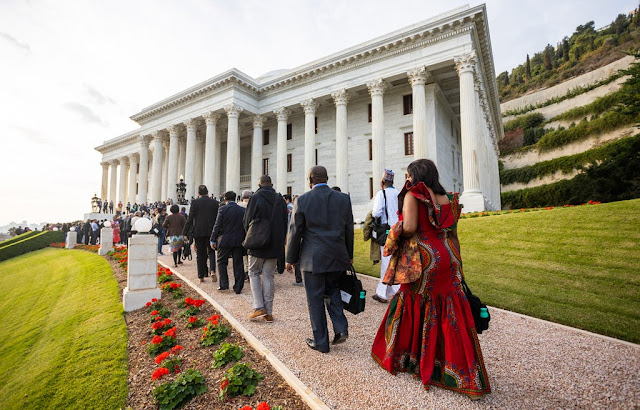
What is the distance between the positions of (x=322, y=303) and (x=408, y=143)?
A: 77.2 ft

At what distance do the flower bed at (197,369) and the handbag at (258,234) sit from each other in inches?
50.9

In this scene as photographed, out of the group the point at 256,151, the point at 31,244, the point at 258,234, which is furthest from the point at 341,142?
the point at 31,244

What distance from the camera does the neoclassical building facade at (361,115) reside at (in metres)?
20.6

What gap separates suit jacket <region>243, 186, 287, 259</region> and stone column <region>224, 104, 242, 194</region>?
937 inches

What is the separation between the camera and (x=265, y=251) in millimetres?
5316

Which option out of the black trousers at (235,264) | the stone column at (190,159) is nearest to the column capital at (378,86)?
the stone column at (190,159)

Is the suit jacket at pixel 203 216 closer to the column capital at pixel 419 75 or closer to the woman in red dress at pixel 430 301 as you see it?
the woman in red dress at pixel 430 301

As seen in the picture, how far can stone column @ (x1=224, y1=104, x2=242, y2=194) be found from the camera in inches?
1120

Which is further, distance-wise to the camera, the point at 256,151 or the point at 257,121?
the point at 257,121

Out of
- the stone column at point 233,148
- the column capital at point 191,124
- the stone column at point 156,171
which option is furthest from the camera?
the stone column at point 156,171

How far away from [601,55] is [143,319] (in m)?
71.6

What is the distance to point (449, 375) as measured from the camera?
2953 mm

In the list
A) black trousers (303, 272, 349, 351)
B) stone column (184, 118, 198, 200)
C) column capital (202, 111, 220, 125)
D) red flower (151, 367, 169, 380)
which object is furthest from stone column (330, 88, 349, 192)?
red flower (151, 367, 169, 380)

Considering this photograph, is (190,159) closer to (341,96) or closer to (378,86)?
(341,96)
